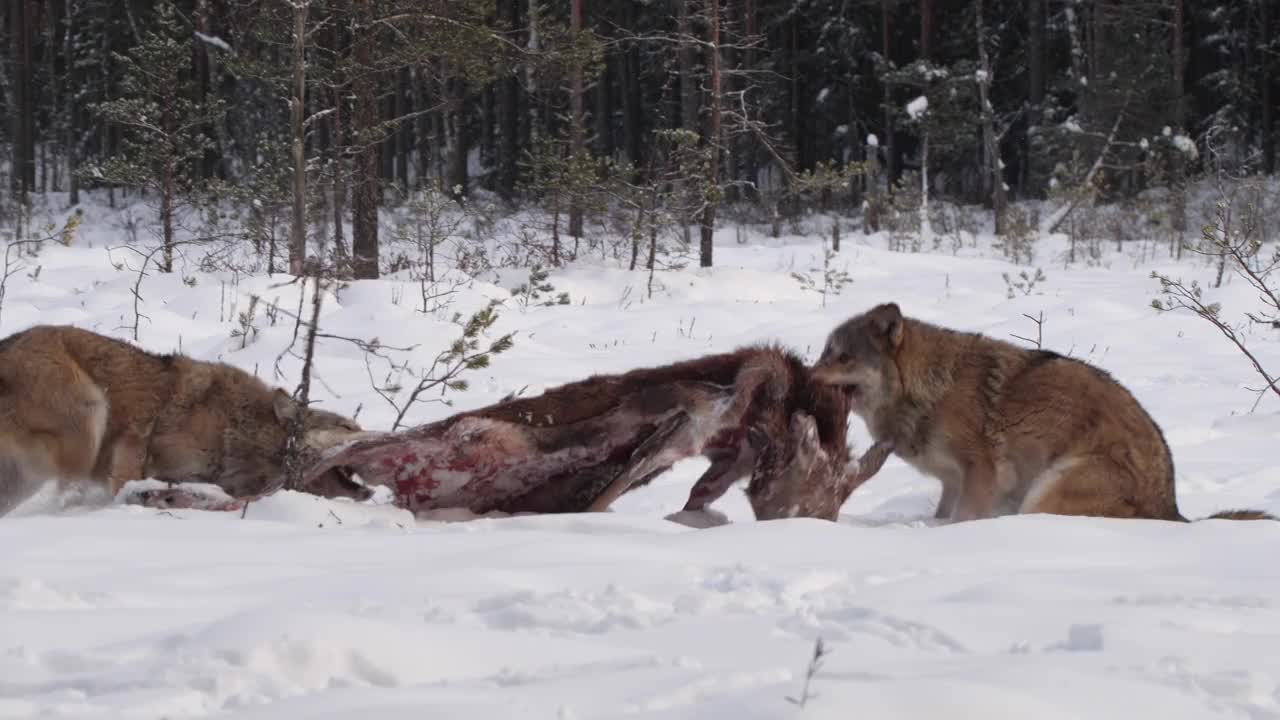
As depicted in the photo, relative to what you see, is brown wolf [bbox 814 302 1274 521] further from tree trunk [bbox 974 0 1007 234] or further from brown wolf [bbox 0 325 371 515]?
tree trunk [bbox 974 0 1007 234]

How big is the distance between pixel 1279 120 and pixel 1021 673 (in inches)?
1700

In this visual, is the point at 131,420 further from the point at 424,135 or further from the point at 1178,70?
the point at 424,135

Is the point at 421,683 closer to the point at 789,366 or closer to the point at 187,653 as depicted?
the point at 187,653

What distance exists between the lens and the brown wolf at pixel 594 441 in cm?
504

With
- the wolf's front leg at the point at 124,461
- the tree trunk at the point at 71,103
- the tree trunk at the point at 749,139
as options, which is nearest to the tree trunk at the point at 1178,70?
the tree trunk at the point at 749,139

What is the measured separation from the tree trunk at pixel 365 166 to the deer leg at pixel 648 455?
11007mm

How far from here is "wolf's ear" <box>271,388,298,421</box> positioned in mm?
5531

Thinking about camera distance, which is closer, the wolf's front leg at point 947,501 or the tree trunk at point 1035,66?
the wolf's front leg at point 947,501

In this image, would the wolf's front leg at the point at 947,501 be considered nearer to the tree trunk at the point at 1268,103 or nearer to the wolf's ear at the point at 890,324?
the wolf's ear at the point at 890,324

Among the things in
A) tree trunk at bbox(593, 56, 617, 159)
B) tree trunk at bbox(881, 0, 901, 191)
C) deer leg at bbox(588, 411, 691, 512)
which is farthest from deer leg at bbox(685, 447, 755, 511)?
tree trunk at bbox(593, 56, 617, 159)

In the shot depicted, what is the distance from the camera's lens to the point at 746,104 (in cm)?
2997

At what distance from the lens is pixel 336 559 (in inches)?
141

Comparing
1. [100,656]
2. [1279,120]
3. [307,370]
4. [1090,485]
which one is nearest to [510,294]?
[307,370]

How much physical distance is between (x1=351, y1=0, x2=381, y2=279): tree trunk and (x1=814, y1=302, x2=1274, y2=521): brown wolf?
1058cm
